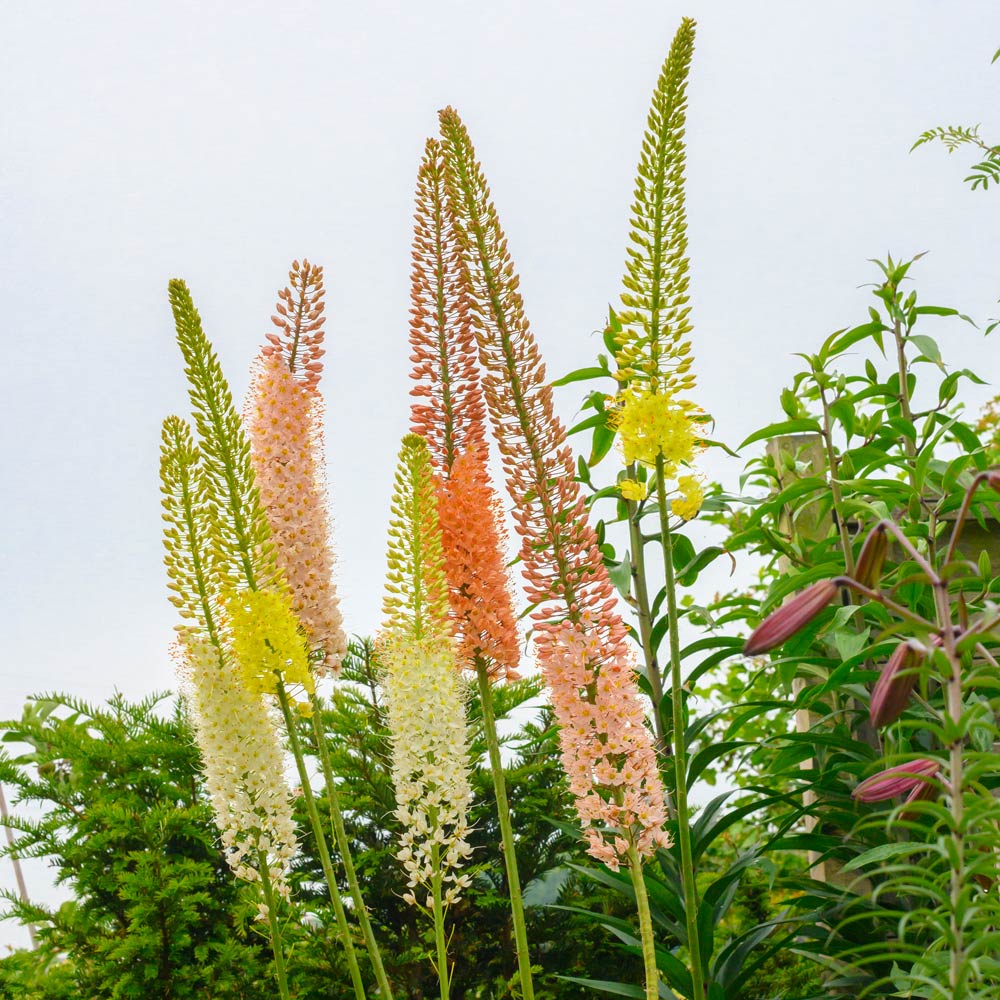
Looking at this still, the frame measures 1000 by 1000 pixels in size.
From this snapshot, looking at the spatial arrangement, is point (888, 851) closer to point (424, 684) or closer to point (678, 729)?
point (678, 729)

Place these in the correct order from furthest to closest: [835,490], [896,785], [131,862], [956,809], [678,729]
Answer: [131,862] < [835,490] < [678,729] < [896,785] < [956,809]

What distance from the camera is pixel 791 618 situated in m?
1.21

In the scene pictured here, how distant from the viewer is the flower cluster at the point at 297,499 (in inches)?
79.1

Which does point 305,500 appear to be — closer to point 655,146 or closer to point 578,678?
point 578,678

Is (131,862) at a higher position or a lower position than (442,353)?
lower

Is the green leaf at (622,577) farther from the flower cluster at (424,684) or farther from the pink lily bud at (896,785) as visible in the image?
the pink lily bud at (896,785)

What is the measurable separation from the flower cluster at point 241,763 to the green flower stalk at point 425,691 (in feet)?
0.72

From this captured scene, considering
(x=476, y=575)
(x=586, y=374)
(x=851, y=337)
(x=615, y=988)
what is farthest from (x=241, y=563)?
→ (x=851, y=337)

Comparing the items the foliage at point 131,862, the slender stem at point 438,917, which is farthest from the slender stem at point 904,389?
the foliage at point 131,862

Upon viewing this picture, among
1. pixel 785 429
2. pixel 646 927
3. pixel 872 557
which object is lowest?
pixel 646 927

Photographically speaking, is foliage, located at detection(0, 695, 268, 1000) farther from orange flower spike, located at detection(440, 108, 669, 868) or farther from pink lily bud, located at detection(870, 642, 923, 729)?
pink lily bud, located at detection(870, 642, 923, 729)

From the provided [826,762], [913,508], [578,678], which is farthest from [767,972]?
[578,678]

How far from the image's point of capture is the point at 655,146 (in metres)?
1.83

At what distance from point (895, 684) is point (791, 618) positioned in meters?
0.13
